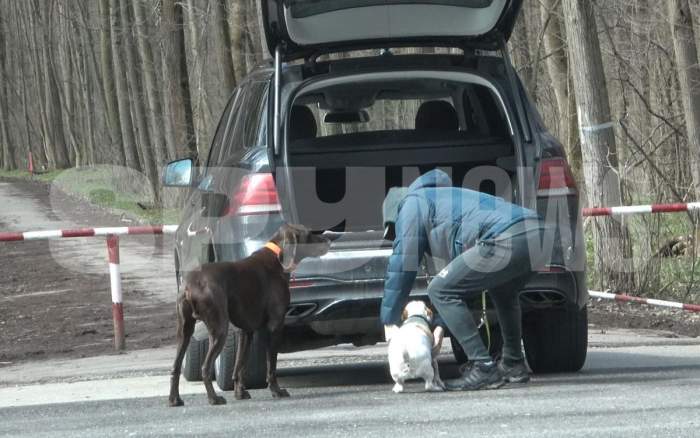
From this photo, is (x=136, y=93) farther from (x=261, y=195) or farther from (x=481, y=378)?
(x=481, y=378)

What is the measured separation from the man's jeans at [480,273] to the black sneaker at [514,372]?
27 centimetres

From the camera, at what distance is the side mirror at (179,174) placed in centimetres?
906

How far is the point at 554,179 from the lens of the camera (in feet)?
26.7

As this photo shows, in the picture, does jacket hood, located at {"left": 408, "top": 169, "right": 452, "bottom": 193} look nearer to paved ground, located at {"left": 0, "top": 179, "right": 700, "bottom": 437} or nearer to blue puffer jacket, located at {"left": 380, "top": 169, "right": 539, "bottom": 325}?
blue puffer jacket, located at {"left": 380, "top": 169, "right": 539, "bottom": 325}

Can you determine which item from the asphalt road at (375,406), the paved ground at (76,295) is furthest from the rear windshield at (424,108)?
the paved ground at (76,295)

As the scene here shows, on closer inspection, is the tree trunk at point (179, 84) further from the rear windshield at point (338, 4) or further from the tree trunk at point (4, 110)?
the tree trunk at point (4, 110)

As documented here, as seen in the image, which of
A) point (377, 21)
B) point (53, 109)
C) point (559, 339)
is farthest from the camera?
point (53, 109)

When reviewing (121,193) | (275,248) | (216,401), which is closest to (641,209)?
(275,248)

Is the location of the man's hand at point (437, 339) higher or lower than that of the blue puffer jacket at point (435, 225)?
lower

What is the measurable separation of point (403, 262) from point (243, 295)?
2.96 feet

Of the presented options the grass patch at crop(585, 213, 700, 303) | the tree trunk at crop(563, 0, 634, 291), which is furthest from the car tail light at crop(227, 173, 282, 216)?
the grass patch at crop(585, 213, 700, 303)

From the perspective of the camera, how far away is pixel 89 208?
37344 millimetres

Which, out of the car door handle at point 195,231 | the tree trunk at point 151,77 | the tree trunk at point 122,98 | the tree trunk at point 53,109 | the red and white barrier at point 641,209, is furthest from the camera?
the tree trunk at point 53,109

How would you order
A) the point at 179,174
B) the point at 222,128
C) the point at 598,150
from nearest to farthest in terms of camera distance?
the point at 179,174
the point at 222,128
the point at 598,150
